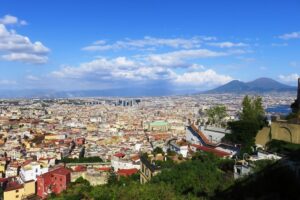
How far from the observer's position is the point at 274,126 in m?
20.6

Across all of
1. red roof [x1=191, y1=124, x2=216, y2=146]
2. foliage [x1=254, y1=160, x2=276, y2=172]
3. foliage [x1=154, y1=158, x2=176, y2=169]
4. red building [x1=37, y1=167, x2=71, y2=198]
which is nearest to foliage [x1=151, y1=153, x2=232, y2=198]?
foliage [x1=254, y1=160, x2=276, y2=172]

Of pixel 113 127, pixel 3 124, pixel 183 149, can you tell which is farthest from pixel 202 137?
pixel 3 124

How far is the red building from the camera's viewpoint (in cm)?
2730

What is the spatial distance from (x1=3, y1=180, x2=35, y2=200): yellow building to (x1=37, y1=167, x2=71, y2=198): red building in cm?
99

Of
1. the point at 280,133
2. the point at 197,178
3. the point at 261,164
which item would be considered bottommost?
the point at 197,178

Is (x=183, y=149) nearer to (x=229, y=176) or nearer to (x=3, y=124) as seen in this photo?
(x=229, y=176)

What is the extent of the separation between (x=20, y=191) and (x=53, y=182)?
2697 millimetres

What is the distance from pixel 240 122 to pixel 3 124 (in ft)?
253

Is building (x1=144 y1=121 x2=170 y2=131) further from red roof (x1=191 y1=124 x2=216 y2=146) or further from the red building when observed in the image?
the red building

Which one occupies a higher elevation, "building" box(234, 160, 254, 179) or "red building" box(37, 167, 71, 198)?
"building" box(234, 160, 254, 179)

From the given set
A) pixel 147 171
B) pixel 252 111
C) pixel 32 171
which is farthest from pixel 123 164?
pixel 252 111

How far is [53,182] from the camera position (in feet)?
91.6

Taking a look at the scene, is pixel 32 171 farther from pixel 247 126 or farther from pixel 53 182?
pixel 247 126

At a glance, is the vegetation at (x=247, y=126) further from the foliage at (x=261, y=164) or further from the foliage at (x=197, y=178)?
the foliage at (x=261, y=164)
